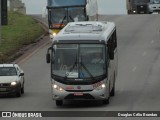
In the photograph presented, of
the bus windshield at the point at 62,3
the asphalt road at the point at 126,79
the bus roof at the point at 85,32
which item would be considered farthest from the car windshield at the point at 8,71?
the bus windshield at the point at 62,3

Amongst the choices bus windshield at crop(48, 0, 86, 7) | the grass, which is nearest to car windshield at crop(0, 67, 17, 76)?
the grass

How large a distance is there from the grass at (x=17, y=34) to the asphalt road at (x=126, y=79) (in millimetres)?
1797

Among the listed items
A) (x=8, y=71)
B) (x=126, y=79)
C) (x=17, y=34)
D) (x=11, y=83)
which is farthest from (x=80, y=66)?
(x=17, y=34)

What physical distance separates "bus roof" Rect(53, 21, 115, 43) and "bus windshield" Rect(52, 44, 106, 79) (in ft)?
0.92

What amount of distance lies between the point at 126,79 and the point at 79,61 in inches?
420

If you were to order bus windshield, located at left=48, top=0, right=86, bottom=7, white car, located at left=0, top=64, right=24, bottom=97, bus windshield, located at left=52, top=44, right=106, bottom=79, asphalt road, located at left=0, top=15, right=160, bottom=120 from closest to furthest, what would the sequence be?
bus windshield, located at left=52, top=44, right=106, bottom=79
asphalt road, located at left=0, top=15, right=160, bottom=120
white car, located at left=0, top=64, right=24, bottom=97
bus windshield, located at left=48, top=0, right=86, bottom=7

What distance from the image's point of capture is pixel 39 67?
43.9 meters

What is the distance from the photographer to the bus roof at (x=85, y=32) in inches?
1109

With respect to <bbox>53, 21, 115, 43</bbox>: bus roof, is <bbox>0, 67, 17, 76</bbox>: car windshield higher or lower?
lower

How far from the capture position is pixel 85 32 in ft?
95.2

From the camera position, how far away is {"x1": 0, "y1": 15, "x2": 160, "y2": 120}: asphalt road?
92.8ft

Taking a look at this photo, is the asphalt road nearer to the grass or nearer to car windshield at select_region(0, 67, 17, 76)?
car windshield at select_region(0, 67, 17, 76)

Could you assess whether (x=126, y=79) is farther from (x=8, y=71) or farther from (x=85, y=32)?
(x=85, y=32)

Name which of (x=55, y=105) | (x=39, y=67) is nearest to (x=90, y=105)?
(x=55, y=105)
